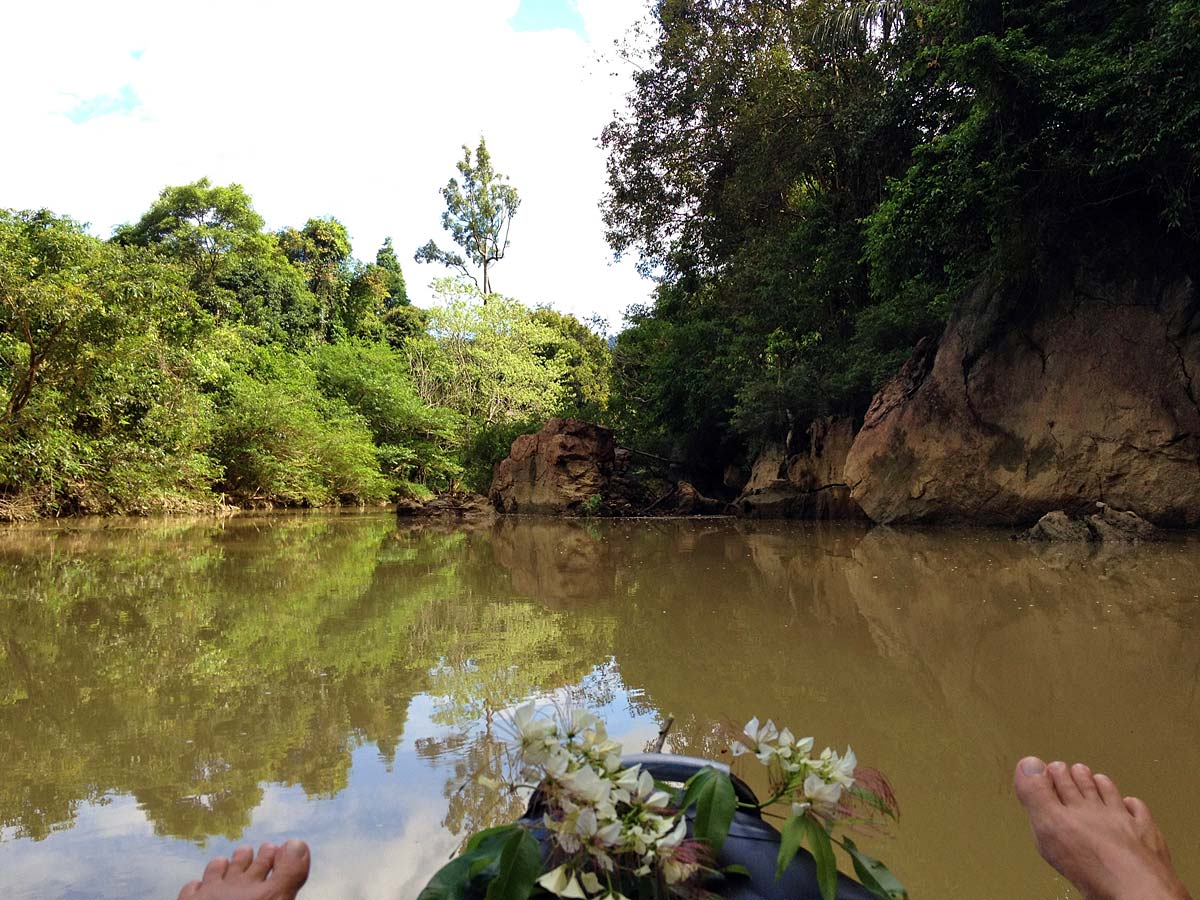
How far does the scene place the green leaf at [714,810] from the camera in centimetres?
74

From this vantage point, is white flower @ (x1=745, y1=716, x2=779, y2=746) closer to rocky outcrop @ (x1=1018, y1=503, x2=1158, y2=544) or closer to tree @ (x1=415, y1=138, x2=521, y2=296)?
rocky outcrop @ (x1=1018, y1=503, x2=1158, y2=544)

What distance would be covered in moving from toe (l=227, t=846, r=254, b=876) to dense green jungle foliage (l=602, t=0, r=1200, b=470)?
257 inches

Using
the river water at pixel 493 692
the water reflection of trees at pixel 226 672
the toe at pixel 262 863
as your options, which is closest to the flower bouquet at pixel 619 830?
the river water at pixel 493 692

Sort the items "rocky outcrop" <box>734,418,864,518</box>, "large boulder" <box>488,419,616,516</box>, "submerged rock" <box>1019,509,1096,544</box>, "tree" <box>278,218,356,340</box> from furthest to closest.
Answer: "tree" <box>278,218,356,340</box>
"large boulder" <box>488,419,616,516</box>
"rocky outcrop" <box>734,418,864,518</box>
"submerged rock" <box>1019,509,1096,544</box>

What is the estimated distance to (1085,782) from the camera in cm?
126

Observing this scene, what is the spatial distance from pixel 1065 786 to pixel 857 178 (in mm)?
10340

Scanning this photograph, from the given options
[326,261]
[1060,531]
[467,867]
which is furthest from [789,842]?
[326,261]

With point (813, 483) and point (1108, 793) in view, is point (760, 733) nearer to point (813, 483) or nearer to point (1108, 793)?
point (1108, 793)

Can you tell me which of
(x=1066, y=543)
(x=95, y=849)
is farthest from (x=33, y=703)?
(x=1066, y=543)

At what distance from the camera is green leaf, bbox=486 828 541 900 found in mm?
660

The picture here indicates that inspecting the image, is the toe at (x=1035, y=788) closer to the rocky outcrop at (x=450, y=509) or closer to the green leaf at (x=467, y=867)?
the green leaf at (x=467, y=867)

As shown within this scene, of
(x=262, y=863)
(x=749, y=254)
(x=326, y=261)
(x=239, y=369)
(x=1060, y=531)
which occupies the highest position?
(x=326, y=261)

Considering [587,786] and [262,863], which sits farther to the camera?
[262,863]

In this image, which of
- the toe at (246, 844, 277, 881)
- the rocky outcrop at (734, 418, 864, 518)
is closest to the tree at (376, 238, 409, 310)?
the rocky outcrop at (734, 418, 864, 518)
